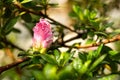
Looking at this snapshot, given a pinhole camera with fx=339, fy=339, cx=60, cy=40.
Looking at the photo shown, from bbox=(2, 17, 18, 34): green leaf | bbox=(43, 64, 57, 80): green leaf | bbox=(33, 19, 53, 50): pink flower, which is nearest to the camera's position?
bbox=(43, 64, 57, 80): green leaf

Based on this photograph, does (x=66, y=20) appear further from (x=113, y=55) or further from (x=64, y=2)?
(x=113, y=55)

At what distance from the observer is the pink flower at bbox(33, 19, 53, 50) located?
3.14 feet

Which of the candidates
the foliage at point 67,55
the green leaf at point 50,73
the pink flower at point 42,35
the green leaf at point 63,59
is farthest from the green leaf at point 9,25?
the green leaf at point 50,73

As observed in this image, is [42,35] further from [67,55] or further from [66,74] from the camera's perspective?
[66,74]

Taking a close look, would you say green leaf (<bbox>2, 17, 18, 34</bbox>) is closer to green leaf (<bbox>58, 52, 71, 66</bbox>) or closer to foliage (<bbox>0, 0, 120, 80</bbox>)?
foliage (<bbox>0, 0, 120, 80</bbox>)

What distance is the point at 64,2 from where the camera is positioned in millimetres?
2609

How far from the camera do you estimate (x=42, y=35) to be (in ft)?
3.21

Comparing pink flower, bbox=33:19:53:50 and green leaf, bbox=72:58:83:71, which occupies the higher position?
pink flower, bbox=33:19:53:50

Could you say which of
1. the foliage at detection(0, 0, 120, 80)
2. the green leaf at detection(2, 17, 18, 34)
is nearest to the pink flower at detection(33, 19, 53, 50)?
A: the foliage at detection(0, 0, 120, 80)

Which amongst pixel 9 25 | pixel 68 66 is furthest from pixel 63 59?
pixel 9 25

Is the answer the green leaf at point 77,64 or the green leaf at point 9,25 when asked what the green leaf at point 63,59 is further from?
the green leaf at point 9,25

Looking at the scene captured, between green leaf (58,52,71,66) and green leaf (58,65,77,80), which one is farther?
green leaf (58,52,71,66)

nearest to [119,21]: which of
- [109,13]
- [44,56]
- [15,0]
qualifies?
[109,13]

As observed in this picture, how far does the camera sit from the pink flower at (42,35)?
96 cm
